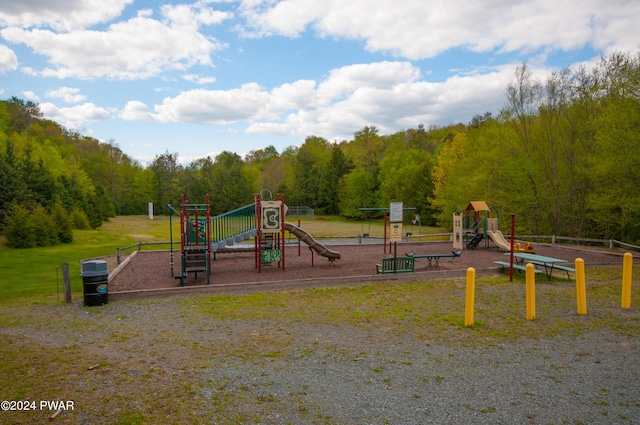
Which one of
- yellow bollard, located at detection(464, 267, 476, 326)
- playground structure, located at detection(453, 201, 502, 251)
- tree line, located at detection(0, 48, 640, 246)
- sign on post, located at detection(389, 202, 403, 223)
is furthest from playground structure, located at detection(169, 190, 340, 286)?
tree line, located at detection(0, 48, 640, 246)

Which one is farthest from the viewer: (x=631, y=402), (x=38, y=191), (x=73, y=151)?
(x=73, y=151)

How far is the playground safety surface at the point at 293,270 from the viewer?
37.0ft

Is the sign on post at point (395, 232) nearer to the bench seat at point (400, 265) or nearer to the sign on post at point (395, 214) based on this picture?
the sign on post at point (395, 214)

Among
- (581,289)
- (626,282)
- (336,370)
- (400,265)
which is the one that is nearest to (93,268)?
(336,370)

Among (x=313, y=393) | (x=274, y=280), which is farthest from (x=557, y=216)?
(x=313, y=393)

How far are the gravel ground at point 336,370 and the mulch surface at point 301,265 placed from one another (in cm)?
385

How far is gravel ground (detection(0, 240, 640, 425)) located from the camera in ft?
13.9

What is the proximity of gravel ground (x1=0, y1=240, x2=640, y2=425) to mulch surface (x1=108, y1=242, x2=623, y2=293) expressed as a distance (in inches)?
152

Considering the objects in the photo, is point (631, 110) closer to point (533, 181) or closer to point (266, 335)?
point (533, 181)

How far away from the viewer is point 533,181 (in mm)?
26141

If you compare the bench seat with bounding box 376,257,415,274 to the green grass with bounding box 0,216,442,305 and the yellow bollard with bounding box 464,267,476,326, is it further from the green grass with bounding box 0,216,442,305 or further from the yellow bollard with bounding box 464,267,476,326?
the green grass with bounding box 0,216,442,305

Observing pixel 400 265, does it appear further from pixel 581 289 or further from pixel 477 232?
pixel 477 232

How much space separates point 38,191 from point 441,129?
75.2 metres

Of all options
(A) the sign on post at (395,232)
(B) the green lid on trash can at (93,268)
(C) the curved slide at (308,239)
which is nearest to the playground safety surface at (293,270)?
(C) the curved slide at (308,239)
